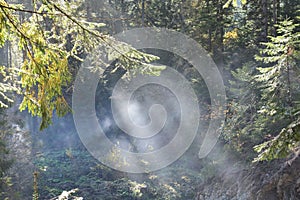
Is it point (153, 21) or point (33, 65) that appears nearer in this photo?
point (33, 65)

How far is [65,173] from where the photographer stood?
1505 centimetres

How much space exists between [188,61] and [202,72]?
152cm

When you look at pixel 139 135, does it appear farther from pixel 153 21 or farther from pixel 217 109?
pixel 153 21

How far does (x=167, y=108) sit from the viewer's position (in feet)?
56.4

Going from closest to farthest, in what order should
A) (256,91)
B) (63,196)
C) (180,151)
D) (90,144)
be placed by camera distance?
(63,196) → (256,91) → (180,151) → (90,144)

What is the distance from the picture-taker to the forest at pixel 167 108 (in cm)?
550

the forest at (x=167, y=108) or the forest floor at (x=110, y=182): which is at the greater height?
the forest at (x=167, y=108)

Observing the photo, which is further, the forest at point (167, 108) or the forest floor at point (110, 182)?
the forest floor at point (110, 182)

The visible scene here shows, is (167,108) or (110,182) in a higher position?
(167,108)

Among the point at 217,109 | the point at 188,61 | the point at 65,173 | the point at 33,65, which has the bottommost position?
the point at 65,173

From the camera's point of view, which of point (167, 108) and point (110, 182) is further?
point (167, 108)

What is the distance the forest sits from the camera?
5.50 meters

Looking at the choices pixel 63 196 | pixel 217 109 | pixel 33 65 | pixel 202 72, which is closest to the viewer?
pixel 33 65

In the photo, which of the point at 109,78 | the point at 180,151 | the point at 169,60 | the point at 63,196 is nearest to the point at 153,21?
the point at 169,60
